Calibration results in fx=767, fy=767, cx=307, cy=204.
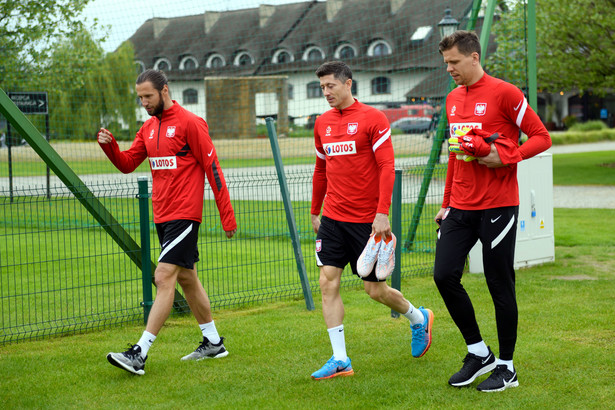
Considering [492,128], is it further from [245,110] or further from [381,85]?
[245,110]

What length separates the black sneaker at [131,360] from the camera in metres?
5.18

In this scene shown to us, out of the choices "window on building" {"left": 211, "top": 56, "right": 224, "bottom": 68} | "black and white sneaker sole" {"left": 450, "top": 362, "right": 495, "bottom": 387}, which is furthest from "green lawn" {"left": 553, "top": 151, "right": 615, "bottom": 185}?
"black and white sneaker sole" {"left": 450, "top": 362, "right": 495, "bottom": 387}

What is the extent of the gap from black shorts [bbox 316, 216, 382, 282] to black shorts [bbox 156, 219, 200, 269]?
3.07 ft

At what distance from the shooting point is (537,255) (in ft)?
31.3

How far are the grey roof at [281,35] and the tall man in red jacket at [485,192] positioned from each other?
30.1ft

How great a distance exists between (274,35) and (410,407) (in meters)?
14.7

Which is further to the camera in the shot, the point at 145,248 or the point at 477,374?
the point at 145,248

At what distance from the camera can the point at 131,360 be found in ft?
17.3

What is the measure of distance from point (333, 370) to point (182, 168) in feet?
5.87

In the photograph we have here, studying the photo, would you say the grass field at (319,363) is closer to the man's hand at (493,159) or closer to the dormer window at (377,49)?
the man's hand at (493,159)

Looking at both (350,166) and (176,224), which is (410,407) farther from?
(176,224)

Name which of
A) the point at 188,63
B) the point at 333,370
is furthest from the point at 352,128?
the point at 188,63

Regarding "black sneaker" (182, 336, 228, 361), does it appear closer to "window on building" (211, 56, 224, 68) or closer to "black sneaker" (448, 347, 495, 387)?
"black sneaker" (448, 347, 495, 387)

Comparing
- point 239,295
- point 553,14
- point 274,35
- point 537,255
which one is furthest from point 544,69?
point 239,295
